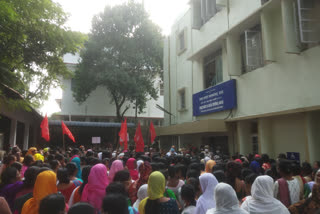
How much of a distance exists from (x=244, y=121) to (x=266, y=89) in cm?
197

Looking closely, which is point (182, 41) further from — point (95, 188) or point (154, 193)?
point (154, 193)

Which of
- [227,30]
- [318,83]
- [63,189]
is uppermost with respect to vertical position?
[227,30]

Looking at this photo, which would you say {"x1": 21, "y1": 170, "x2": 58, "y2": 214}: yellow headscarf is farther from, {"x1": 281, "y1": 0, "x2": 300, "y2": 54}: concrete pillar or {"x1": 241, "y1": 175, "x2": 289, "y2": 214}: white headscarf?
{"x1": 281, "y1": 0, "x2": 300, "y2": 54}: concrete pillar

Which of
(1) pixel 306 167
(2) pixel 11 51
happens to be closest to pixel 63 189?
(1) pixel 306 167

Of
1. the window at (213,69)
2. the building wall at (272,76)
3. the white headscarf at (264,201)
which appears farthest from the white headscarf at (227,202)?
the window at (213,69)

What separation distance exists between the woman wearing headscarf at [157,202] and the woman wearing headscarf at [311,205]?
4.40ft

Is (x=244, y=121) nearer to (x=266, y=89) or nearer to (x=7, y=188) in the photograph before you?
(x=266, y=89)

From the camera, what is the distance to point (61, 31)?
9.04 m

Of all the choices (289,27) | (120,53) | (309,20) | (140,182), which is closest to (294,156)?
(289,27)

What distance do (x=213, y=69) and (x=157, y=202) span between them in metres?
11.4

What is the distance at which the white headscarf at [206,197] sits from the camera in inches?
125

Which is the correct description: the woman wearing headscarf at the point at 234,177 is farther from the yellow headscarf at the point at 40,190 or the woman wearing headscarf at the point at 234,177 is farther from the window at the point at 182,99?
the window at the point at 182,99

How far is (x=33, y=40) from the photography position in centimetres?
872

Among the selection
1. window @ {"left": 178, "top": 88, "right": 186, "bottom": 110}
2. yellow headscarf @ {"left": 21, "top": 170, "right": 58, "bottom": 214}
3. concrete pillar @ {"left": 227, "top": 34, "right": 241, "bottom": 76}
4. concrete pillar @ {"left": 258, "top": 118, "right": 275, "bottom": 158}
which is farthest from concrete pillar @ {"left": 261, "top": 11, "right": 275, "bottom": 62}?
yellow headscarf @ {"left": 21, "top": 170, "right": 58, "bottom": 214}
